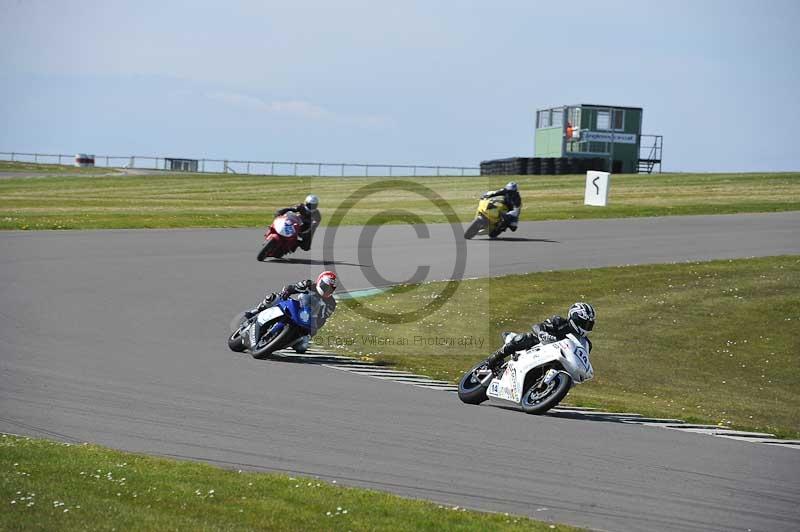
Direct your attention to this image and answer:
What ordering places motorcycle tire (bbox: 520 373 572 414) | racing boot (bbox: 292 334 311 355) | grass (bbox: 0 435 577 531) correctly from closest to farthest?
1. grass (bbox: 0 435 577 531)
2. motorcycle tire (bbox: 520 373 572 414)
3. racing boot (bbox: 292 334 311 355)

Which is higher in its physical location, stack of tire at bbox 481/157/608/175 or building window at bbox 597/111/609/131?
building window at bbox 597/111/609/131

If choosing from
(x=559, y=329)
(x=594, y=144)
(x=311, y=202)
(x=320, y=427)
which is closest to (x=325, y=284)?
(x=559, y=329)

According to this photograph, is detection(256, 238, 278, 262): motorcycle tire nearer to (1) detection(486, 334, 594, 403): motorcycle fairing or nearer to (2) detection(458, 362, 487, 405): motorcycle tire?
(2) detection(458, 362, 487, 405): motorcycle tire

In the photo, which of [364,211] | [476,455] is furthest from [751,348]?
[364,211]

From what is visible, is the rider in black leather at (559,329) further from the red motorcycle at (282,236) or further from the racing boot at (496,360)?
the red motorcycle at (282,236)

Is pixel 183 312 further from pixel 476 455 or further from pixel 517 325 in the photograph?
pixel 476 455

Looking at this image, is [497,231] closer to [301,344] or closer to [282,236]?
[282,236]

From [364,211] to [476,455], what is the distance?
1515 inches

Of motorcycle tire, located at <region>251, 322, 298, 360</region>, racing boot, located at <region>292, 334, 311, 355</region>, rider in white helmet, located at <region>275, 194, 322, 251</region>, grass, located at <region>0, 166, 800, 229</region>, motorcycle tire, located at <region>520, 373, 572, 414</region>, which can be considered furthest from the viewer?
grass, located at <region>0, 166, 800, 229</region>

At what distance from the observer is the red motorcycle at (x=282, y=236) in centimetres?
2802

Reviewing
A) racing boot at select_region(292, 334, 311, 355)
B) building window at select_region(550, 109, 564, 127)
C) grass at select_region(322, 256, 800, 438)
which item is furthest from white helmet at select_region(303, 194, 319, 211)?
building window at select_region(550, 109, 564, 127)

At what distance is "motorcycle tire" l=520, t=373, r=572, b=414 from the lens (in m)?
13.0

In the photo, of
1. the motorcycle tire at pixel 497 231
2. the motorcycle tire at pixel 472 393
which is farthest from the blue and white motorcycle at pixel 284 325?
the motorcycle tire at pixel 497 231

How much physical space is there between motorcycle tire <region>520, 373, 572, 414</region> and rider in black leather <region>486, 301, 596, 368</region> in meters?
0.51
